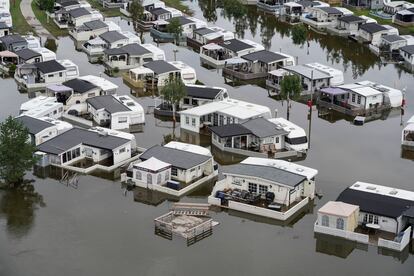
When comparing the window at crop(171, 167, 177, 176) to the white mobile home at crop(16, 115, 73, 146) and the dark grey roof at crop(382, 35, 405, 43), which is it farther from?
the dark grey roof at crop(382, 35, 405, 43)

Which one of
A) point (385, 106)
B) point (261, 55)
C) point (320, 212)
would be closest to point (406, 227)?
point (320, 212)

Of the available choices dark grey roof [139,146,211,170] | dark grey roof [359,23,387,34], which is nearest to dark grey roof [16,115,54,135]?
dark grey roof [139,146,211,170]

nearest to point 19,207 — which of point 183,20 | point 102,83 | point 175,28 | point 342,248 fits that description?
point 342,248

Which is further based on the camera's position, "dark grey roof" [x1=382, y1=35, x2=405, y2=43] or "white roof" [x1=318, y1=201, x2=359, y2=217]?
"dark grey roof" [x1=382, y1=35, x2=405, y2=43]

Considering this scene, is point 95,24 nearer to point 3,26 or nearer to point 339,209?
point 3,26

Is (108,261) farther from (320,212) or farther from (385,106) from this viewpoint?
(385,106)

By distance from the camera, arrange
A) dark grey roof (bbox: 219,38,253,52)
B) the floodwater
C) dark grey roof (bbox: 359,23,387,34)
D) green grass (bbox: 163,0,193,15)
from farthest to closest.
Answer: green grass (bbox: 163,0,193,15)
dark grey roof (bbox: 359,23,387,34)
dark grey roof (bbox: 219,38,253,52)
the floodwater
